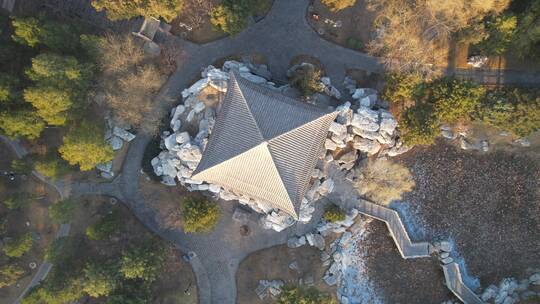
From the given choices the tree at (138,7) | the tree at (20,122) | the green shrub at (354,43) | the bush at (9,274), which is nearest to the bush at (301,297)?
the green shrub at (354,43)

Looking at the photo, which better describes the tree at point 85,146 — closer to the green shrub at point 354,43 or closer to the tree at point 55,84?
the tree at point 55,84

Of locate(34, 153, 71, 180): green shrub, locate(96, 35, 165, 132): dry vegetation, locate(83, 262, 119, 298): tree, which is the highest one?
locate(96, 35, 165, 132): dry vegetation

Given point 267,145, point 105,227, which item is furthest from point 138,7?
point 105,227

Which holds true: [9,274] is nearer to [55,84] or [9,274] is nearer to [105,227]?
[105,227]

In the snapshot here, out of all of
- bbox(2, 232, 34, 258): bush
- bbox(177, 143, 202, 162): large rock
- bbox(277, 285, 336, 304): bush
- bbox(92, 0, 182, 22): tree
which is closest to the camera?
bbox(92, 0, 182, 22): tree

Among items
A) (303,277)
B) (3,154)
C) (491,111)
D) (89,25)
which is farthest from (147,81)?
(491,111)

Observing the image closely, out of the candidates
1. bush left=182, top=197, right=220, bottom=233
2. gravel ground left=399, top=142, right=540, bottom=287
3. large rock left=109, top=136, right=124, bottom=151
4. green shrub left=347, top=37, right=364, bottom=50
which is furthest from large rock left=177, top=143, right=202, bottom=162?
gravel ground left=399, top=142, right=540, bottom=287

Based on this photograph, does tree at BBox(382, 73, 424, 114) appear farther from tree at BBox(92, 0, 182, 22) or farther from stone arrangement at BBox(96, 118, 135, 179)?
stone arrangement at BBox(96, 118, 135, 179)
